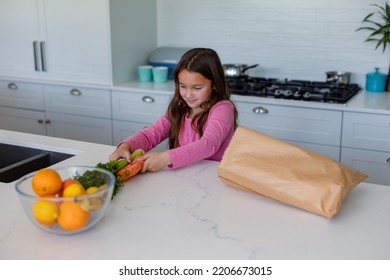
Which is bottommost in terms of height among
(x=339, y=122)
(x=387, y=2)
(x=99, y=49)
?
(x=339, y=122)

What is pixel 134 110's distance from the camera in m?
3.36

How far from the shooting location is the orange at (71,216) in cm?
119

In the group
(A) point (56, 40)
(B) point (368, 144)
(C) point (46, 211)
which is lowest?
(B) point (368, 144)

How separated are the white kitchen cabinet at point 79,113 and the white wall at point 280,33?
2.26 ft

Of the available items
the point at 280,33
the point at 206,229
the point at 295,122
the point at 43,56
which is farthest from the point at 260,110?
the point at 206,229

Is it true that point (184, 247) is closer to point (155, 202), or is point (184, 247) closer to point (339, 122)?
point (155, 202)

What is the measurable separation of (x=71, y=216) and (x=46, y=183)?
0.40ft

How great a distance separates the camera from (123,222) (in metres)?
1.34

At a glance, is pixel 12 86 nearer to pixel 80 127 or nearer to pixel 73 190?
pixel 80 127

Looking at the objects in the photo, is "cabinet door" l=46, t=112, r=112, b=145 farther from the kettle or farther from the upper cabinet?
the kettle

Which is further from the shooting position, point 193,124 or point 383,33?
point 383,33

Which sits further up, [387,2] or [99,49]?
[387,2]

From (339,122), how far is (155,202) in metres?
1.63
